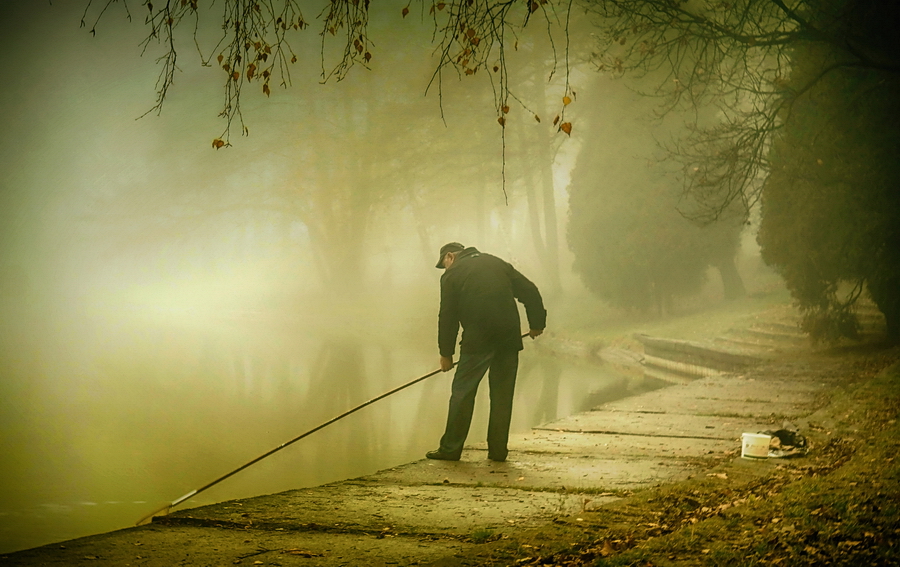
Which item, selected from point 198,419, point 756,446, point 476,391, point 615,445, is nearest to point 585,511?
point 476,391

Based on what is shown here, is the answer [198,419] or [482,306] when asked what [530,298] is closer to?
[482,306]

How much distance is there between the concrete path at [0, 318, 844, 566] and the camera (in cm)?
372

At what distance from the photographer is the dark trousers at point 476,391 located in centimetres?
569

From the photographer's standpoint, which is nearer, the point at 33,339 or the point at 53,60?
the point at 33,339

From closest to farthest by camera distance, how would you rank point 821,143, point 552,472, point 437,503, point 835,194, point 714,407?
point 437,503 → point 552,472 → point 714,407 → point 835,194 → point 821,143

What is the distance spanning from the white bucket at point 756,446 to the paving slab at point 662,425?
1.07 metres

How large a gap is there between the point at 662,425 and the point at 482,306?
2653 millimetres

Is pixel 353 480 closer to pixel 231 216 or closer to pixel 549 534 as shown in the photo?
pixel 549 534

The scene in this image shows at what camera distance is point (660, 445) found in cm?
650

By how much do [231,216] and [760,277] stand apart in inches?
897

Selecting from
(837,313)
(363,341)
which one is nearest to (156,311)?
(363,341)

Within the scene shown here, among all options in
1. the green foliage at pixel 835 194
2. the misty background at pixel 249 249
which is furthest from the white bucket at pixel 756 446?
the green foliage at pixel 835 194

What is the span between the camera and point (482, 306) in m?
5.72

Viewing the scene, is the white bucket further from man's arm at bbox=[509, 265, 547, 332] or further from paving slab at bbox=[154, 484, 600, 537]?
man's arm at bbox=[509, 265, 547, 332]
